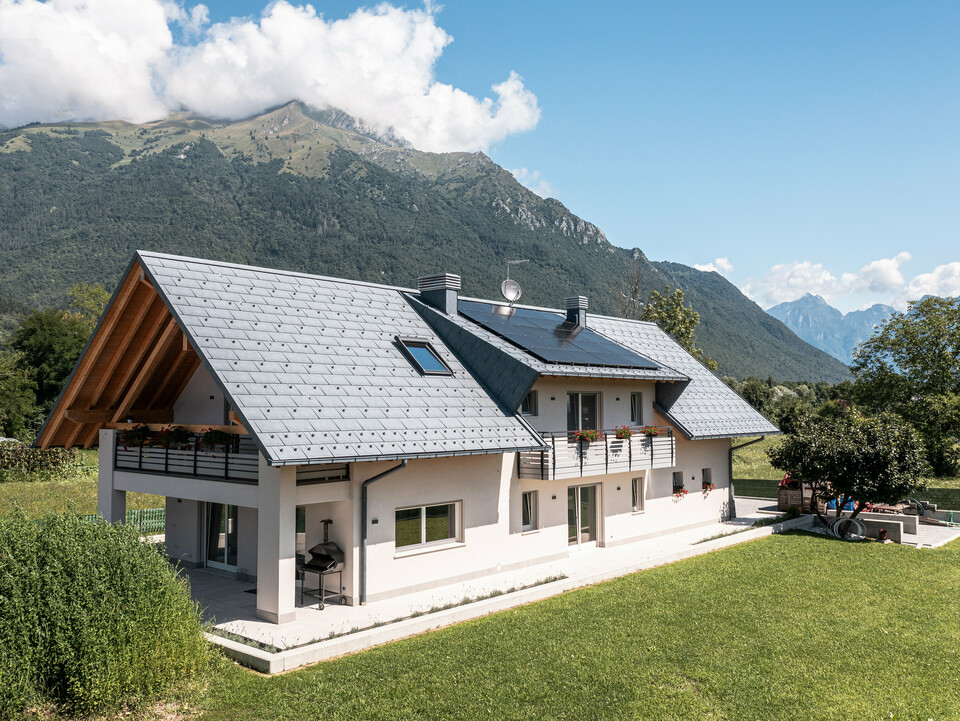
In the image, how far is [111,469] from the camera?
57.8 feet

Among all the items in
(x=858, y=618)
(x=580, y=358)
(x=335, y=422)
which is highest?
(x=580, y=358)

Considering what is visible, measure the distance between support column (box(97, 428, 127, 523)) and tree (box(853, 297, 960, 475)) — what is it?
33935 mm

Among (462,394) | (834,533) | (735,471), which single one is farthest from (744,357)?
(462,394)

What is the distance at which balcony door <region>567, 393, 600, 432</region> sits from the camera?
20.0 metres

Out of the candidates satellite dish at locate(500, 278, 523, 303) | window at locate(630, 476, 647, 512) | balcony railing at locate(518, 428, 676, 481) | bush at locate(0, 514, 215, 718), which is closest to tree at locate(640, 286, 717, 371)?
satellite dish at locate(500, 278, 523, 303)

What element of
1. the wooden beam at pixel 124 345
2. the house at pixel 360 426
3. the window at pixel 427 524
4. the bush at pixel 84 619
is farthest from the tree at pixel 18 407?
the bush at pixel 84 619

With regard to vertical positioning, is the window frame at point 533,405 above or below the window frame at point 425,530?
above

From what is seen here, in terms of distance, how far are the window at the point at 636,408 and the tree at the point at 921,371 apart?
759 inches

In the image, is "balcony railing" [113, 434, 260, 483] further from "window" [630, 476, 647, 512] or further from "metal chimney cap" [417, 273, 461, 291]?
"window" [630, 476, 647, 512]

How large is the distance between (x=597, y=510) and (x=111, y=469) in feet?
42.9

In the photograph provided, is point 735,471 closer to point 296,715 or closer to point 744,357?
point 296,715

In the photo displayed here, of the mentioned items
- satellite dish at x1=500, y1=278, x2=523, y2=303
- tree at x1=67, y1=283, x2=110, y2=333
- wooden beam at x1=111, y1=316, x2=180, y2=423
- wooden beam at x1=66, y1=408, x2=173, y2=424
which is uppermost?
tree at x1=67, y1=283, x2=110, y2=333

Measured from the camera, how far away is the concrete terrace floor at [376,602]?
12.5m

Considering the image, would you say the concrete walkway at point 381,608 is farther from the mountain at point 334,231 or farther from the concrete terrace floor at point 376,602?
the mountain at point 334,231
